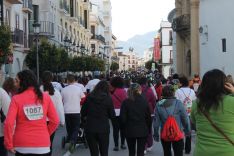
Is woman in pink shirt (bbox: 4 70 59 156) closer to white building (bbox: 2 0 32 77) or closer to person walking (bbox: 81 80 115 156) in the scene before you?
person walking (bbox: 81 80 115 156)

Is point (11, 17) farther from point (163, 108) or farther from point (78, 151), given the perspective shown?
point (163, 108)

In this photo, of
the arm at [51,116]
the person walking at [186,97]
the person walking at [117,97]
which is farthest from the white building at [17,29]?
the arm at [51,116]

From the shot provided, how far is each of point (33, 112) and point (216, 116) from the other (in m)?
2.25

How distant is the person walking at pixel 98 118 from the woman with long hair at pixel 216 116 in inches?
168

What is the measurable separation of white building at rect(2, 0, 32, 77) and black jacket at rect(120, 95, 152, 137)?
23.7 meters

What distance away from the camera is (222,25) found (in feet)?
131

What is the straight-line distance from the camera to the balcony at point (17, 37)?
34838mm

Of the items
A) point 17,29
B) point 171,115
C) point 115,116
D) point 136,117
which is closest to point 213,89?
point 171,115

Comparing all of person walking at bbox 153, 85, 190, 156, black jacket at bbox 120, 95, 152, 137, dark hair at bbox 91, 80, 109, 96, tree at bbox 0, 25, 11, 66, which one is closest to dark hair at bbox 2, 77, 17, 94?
dark hair at bbox 91, 80, 109, 96

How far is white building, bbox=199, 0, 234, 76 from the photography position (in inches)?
1543

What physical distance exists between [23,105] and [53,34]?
144 feet

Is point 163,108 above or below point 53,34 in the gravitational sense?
below

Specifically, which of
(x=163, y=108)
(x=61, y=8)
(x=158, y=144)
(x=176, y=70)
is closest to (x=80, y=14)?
(x=61, y=8)

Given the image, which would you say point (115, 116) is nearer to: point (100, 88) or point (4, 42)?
point (100, 88)
